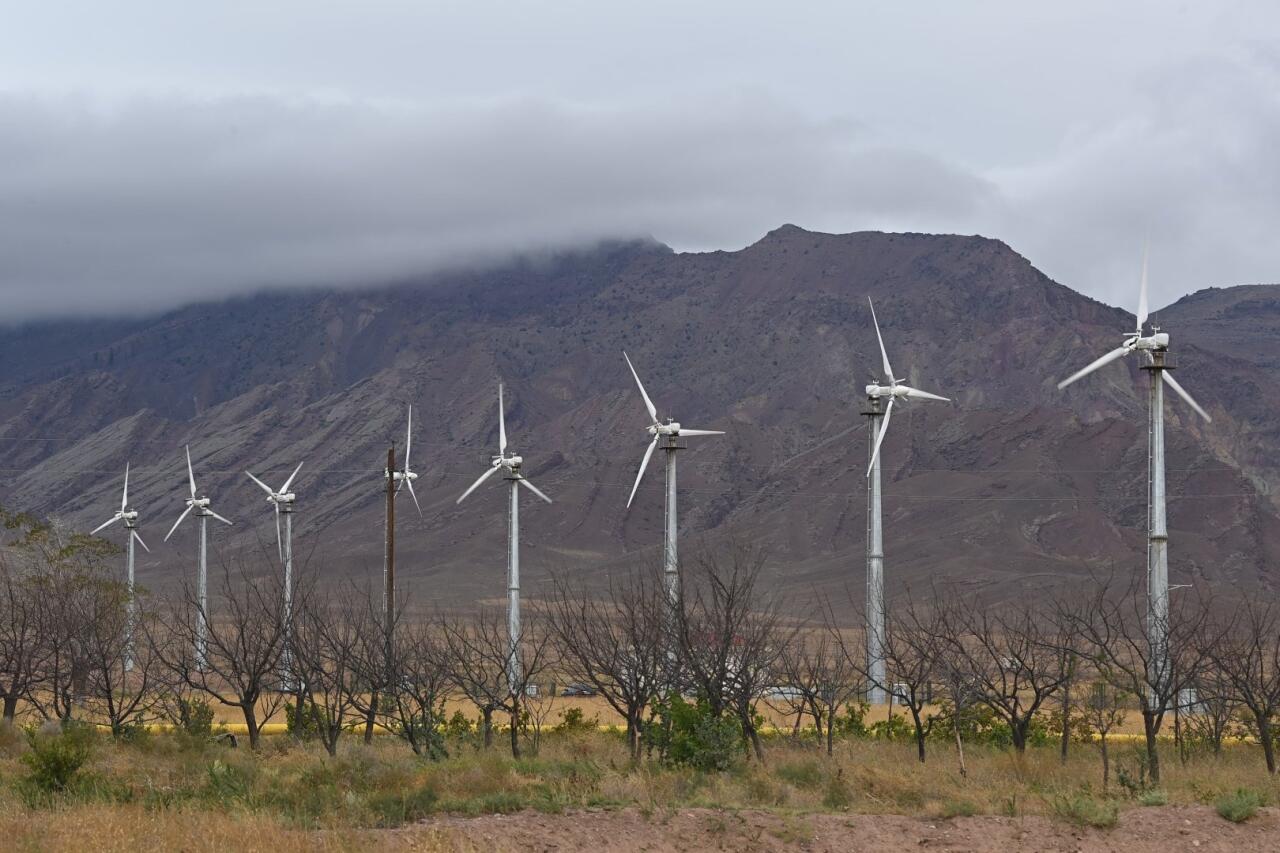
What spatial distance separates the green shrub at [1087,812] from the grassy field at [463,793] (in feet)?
0.10

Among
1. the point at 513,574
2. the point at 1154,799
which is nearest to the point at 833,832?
the point at 1154,799

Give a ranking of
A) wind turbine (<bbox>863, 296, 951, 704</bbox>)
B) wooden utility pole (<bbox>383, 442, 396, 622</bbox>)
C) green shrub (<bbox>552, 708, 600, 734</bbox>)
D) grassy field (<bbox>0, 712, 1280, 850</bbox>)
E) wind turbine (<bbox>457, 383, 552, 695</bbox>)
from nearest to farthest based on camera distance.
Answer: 1. grassy field (<bbox>0, 712, 1280, 850</bbox>)
2. wind turbine (<bbox>457, 383, 552, 695</bbox>)
3. wooden utility pole (<bbox>383, 442, 396, 622</bbox>)
4. green shrub (<bbox>552, 708, 600, 734</bbox>)
5. wind turbine (<bbox>863, 296, 951, 704</bbox>)

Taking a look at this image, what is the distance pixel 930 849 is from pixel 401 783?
30.4 ft

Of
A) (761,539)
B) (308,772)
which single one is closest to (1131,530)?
(761,539)

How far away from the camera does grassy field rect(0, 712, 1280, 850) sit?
23.2 meters

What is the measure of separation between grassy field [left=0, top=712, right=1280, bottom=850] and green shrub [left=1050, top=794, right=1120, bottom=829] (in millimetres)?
31

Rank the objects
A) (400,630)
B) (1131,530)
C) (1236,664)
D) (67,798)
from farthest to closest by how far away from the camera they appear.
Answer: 1. (1131,530)
2. (400,630)
3. (1236,664)
4. (67,798)

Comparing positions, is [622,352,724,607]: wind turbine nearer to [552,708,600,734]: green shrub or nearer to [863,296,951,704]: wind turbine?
[552,708,600,734]: green shrub

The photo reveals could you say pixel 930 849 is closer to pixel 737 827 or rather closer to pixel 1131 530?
pixel 737 827

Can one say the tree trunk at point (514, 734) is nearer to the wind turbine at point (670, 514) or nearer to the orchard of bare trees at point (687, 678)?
the orchard of bare trees at point (687, 678)

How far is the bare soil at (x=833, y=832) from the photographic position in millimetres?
23969

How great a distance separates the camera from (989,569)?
15862 centimetres

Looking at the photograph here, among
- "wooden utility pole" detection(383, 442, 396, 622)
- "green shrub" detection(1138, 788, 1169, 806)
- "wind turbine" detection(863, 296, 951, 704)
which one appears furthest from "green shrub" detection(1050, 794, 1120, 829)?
"wooden utility pole" detection(383, 442, 396, 622)

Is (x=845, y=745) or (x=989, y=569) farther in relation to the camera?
(x=989, y=569)
